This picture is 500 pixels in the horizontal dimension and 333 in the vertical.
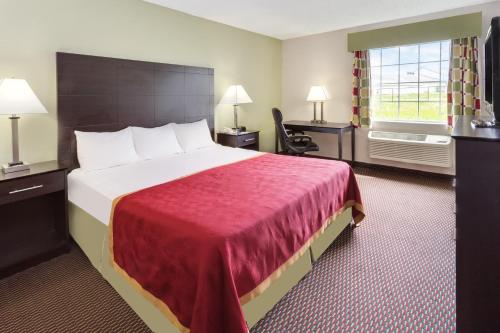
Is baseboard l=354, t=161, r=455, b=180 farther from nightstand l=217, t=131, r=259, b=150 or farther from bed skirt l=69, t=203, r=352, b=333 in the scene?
bed skirt l=69, t=203, r=352, b=333

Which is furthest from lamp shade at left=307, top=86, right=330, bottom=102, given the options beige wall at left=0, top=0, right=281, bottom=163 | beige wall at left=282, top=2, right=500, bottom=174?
beige wall at left=0, top=0, right=281, bottom=163

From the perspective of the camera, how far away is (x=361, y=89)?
517 cm

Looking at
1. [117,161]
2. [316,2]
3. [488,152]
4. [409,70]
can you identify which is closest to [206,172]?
[117,161]

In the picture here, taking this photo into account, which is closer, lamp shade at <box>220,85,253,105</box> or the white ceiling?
the white ceiling

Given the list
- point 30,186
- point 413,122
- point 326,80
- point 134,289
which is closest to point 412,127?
point 413,122

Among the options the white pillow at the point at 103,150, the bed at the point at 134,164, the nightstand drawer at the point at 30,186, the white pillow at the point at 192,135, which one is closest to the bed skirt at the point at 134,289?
the bed at the point at 134,164

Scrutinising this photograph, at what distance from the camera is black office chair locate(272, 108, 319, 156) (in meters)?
4.74

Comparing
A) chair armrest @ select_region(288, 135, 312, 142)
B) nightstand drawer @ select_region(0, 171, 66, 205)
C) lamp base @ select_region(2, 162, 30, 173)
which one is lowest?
nightstand drawer @ select_region(0, 171, 66, 205)

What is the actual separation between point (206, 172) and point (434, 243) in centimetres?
206

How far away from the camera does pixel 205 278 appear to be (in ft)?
4.60

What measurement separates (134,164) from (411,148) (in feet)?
12.9

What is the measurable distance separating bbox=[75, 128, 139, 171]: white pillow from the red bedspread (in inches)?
36.4

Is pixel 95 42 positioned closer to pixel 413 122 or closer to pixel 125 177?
pixel 125 177

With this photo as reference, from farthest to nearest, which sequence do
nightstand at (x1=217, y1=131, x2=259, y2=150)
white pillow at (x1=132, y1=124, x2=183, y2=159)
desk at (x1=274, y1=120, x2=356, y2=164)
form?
desk at (x1=274, y1=120, x2=356, y2=164), nightstand at (x1=217, y1=131, x2=259, y2=150), white pillow at (x1=132, y1=124, x2=183, y2=159)
